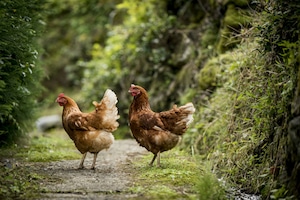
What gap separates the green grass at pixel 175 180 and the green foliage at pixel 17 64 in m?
2.06

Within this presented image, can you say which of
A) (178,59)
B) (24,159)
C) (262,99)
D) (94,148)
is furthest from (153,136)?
(178,59)

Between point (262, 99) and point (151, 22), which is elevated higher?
point (151, 22)

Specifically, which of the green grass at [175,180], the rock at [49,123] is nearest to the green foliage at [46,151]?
the green grass at [175,180]

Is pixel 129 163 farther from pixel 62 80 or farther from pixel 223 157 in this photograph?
pixel 62 80

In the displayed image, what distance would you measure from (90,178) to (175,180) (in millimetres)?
1142

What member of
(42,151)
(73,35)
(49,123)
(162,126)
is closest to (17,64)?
(42,151)

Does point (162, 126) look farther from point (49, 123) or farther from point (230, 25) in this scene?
point (49, 123)

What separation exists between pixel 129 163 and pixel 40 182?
2070 millimetres

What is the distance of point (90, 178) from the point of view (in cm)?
692

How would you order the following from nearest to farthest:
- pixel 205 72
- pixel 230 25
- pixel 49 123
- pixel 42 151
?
1. pixel 42 151
2. pixel 230 25
3. pixel 205 72
4. pixel 49 123

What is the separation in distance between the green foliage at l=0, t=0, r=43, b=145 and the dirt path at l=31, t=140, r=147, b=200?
0.96 m

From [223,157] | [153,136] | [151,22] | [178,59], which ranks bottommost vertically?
[223,157]

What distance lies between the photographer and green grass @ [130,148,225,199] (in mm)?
5840

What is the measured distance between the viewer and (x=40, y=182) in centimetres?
650
